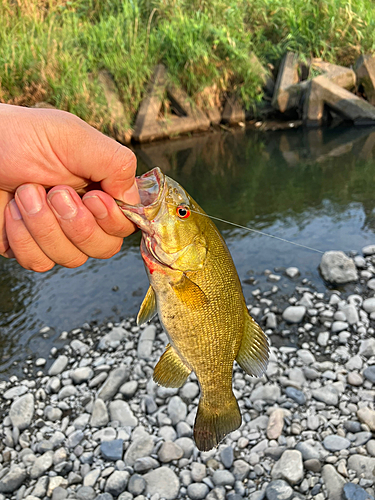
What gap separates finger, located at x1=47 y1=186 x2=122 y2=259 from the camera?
2.05 m

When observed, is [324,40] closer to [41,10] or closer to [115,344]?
[41,10]

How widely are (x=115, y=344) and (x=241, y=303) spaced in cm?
293

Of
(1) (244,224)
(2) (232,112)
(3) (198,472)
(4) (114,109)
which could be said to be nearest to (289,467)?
(3) (198,472)

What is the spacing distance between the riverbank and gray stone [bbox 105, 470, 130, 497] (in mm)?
10

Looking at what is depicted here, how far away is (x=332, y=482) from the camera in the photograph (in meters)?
3.06

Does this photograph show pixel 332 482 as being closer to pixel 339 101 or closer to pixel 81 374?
pixel 81 374

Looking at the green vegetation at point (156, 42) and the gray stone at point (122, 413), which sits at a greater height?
the green vegetation at point (156, 42)

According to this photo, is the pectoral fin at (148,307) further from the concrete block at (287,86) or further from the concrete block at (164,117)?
the concrete block at (287,86)

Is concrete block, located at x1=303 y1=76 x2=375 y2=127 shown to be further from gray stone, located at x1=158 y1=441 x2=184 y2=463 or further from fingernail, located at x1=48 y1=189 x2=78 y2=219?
fingernail, located at x1=48 y1=189 x2=78 y2=219

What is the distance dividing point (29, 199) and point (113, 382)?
255cm

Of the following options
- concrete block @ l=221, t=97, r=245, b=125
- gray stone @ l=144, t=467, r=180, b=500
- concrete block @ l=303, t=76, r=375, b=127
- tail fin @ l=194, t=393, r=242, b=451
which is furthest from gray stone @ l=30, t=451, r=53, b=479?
concrete block @ l=221, t=97, r=245, b=125

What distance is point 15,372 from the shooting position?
14.8 feet

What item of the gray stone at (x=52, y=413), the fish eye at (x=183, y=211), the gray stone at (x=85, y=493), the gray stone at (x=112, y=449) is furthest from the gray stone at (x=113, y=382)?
the fish eye at (x=183, y=211)

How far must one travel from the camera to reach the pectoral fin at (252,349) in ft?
7.02
